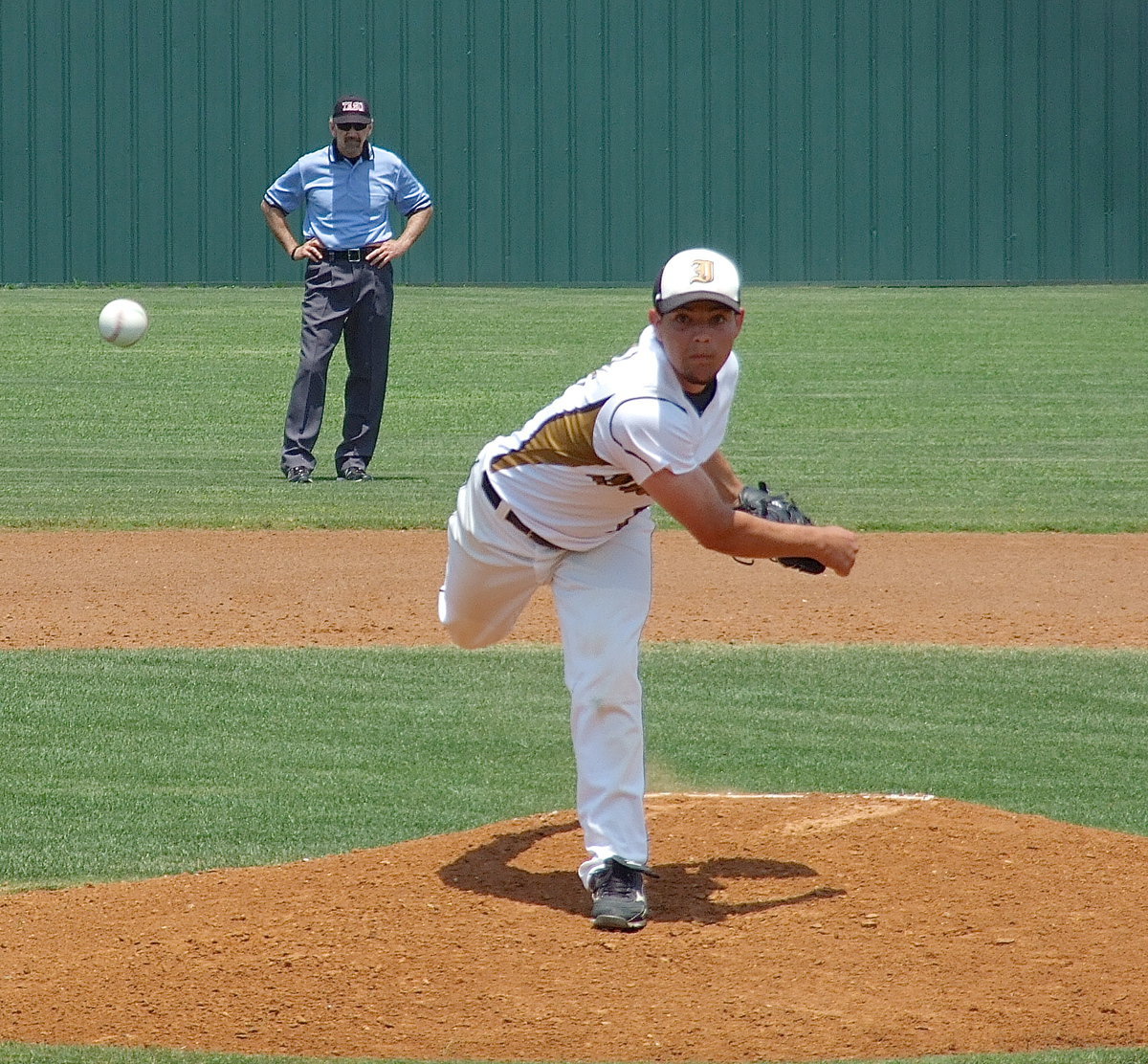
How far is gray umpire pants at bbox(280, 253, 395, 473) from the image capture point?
40.8 ft

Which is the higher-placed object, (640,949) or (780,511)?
(780,511)

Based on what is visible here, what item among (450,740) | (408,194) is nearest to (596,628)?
(450,740)

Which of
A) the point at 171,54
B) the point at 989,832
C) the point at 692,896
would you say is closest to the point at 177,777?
the point at 692,896

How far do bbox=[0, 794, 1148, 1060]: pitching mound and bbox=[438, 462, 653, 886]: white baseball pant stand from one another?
0.29 m

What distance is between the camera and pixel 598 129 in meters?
25.9

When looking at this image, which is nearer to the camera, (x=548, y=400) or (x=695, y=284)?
(x=695, y=284)

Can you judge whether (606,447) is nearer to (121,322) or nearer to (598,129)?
(121,322)

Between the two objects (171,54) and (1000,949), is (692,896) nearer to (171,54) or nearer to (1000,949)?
(1000,949)

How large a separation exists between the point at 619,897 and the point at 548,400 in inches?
504

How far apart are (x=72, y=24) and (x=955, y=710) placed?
20.8m

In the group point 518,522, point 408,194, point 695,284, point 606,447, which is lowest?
point 518,522

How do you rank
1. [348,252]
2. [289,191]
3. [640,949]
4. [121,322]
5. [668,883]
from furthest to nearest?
[121,322] < [289,191] < [348,252] < [668,883] < [640,949]

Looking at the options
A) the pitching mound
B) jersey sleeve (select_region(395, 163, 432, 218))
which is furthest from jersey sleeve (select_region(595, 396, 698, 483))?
jersey sleeve (select_region(395, 163, 432, 218))

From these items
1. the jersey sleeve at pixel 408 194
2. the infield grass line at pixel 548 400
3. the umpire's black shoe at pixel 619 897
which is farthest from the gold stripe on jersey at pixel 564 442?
the jersey sleeve at pixel 408 194
